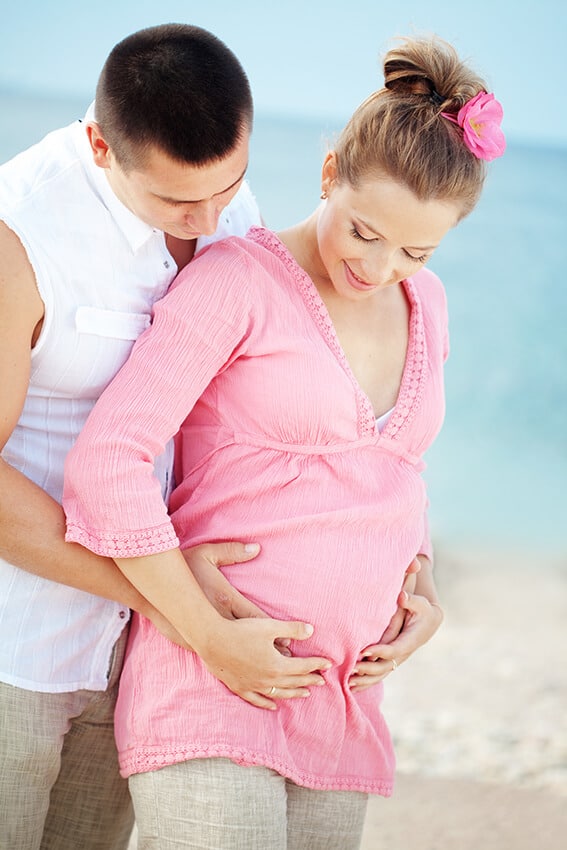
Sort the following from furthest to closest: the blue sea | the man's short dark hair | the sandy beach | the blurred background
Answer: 1. the blurred background
2. the blue sea
3. the sandy beach
4. the man's short dark hair

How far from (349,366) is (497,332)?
7734mm

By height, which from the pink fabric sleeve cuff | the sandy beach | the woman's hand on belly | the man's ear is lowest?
the sandy beach

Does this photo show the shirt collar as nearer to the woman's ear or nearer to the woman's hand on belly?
the woman's ear

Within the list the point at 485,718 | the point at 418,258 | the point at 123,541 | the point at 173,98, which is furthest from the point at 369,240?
the point at 485,718

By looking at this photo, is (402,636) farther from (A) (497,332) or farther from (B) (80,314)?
(A) (497,332)

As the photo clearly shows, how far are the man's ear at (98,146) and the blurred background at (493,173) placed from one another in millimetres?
6068

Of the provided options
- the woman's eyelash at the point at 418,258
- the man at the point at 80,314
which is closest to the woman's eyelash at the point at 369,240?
the woman's eyelash at the point at 418,258

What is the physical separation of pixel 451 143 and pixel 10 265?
856 mm

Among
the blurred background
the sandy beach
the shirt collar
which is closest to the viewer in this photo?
the shirt collar

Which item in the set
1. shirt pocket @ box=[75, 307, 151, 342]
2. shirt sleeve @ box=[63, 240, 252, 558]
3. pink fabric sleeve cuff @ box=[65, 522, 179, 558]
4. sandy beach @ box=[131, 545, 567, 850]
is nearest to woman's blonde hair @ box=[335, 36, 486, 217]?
shirt sleeve @ box=[63, 240, 252, 558]

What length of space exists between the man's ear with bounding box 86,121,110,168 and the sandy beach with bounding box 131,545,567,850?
2.15 meters

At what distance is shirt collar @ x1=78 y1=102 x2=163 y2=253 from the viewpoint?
1947 mm

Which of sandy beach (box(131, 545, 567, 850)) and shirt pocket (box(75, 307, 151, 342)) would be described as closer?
shirt pocket (box(75, 307, 151, 342))

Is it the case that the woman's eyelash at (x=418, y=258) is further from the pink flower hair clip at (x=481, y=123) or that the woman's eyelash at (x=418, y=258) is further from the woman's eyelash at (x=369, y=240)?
the pink flower hair clip at (x=481, y=123)
